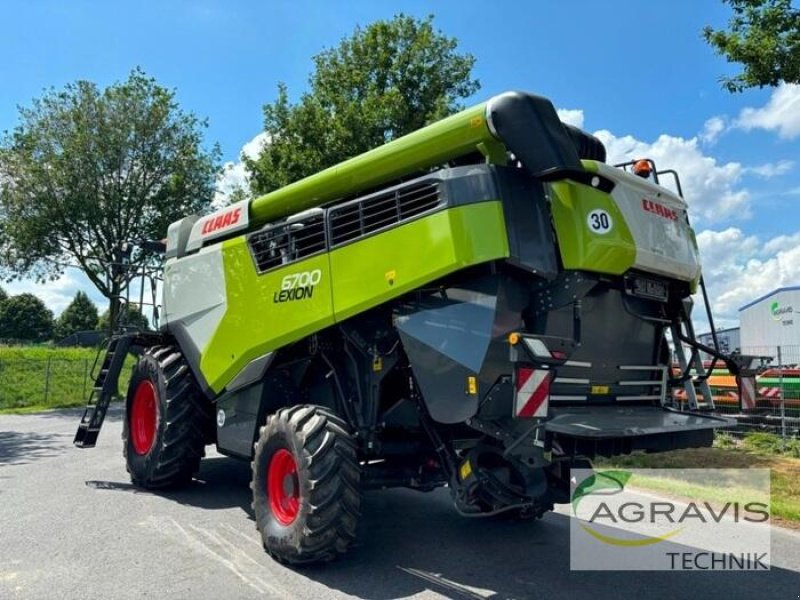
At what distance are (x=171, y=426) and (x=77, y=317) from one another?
7903 centimetres

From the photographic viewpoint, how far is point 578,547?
18.2 ft

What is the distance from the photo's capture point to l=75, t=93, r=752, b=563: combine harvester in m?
4.37

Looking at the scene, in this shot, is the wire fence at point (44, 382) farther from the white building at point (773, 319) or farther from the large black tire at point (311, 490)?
the white building at point (773, 319)

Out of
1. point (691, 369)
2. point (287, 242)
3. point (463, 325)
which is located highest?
point (287, 242)

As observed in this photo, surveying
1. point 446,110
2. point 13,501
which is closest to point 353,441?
point 13,501

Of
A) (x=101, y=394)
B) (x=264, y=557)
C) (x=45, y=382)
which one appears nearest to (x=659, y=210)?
(x=264, y=557)

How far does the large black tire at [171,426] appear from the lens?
6996 millimetres

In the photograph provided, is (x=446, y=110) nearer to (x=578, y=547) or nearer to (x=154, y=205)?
(x=578, y=547)

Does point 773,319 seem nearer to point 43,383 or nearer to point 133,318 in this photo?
point 43,383

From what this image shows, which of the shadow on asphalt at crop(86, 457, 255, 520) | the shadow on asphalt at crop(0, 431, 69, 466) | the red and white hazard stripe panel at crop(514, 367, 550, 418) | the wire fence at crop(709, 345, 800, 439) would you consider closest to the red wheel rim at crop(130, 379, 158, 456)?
the shadow on asphalt at crop(86, 457, 255, 520)

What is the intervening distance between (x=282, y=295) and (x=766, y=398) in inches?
367

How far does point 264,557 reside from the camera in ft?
17.0

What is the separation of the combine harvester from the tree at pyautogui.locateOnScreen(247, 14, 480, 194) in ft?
30.9

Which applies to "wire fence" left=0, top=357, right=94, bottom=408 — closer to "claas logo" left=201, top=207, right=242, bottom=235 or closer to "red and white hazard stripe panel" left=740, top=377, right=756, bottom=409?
"claas logo" left=201, top=207, right=242, bottom=235
